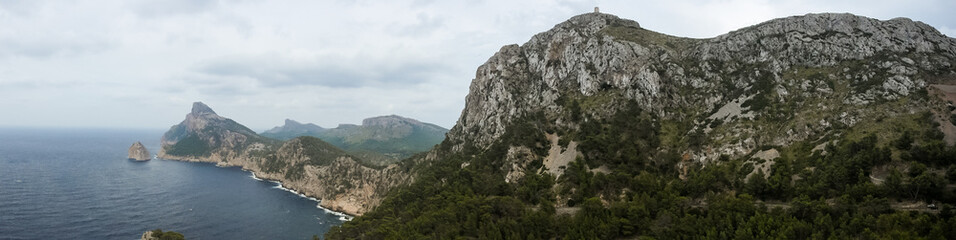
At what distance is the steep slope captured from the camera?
69.9 meters

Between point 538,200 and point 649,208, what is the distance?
27856 mm

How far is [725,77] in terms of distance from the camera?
120562 mm

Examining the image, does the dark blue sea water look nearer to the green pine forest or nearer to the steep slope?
the steep slope

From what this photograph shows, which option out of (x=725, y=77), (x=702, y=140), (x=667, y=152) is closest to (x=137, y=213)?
(x=667, y=152)

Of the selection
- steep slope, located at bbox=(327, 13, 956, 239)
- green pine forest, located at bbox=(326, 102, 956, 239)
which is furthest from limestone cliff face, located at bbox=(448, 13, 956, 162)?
green pine forest, located at bbox=(326, 102, 956, 239)

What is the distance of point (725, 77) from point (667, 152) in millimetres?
35653

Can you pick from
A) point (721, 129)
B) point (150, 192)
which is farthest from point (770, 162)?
point (150, 192)

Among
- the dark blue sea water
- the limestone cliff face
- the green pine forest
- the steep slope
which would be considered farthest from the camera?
the dark blue sea water

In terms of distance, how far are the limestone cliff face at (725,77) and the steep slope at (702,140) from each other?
17.7 inches

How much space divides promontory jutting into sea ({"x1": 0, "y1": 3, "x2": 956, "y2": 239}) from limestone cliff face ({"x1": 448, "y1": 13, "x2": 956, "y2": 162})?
473 millimetres

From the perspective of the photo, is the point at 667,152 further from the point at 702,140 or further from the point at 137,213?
the point at 137,213

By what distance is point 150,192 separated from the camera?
189m

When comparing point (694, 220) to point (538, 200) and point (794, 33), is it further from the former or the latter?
point (794, 33)

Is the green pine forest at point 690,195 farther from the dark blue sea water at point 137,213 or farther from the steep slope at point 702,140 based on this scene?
the dark blue sea water at point 137,213
